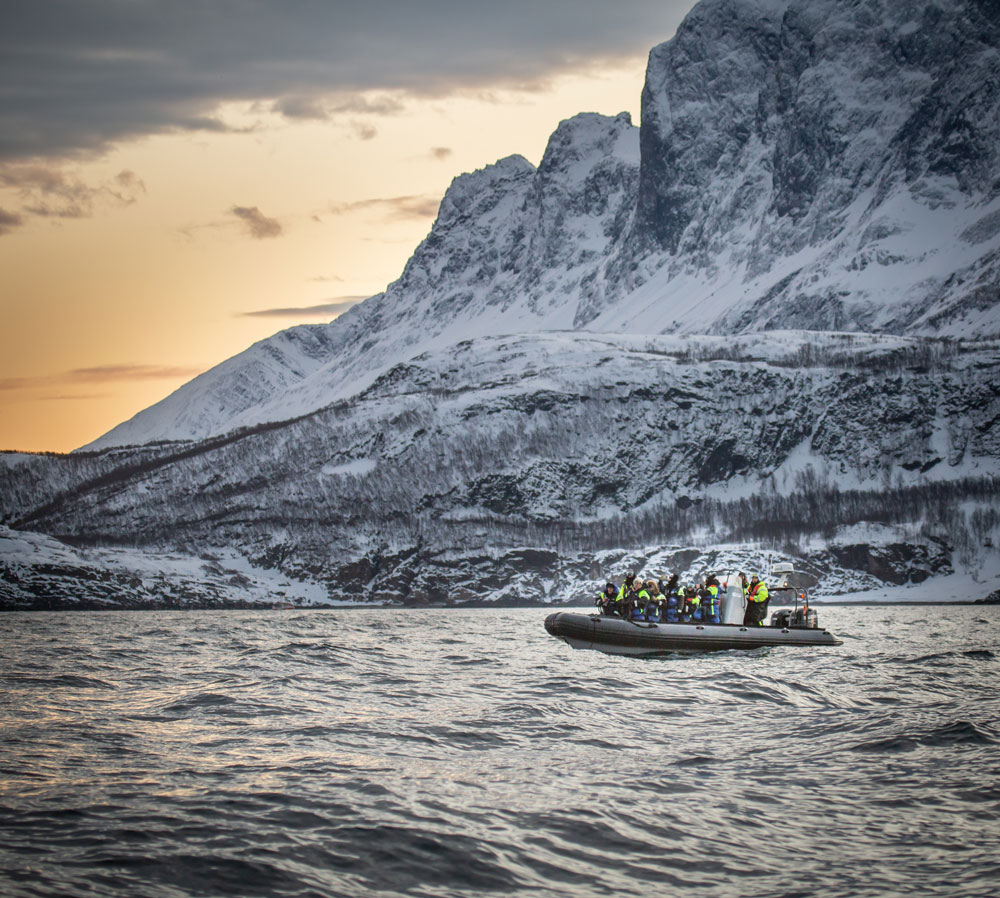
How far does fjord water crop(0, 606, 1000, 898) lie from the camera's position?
18.7 meters

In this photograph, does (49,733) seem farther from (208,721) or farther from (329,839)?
(329,839)

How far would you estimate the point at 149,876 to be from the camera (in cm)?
1822

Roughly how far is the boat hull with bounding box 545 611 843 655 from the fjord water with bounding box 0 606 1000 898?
7626mm

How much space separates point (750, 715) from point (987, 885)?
18.3 meters

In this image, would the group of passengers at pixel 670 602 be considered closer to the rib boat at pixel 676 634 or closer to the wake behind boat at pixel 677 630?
the wake behind boat at pixel 677 630

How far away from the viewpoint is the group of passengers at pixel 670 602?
5834cm

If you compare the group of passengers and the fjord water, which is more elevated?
the group of passengers

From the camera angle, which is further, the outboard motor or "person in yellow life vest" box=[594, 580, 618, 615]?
the outboard motor

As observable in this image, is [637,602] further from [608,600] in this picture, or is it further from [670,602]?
[608,600]

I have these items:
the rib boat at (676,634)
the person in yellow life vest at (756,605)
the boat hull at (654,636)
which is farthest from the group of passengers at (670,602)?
the boat hull at (654,636)

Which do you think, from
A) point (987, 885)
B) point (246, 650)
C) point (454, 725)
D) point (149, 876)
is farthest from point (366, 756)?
point (246, 650)

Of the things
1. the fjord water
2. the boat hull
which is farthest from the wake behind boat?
the fjord water

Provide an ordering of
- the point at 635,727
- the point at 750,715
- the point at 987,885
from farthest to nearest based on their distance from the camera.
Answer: the point at 750,715
the point at 635,727
the point at 987,885

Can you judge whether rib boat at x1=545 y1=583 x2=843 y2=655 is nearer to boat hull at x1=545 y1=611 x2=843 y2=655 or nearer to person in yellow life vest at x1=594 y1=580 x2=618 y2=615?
boat hull at x1=545 y1=611 x2=843 y2=655
